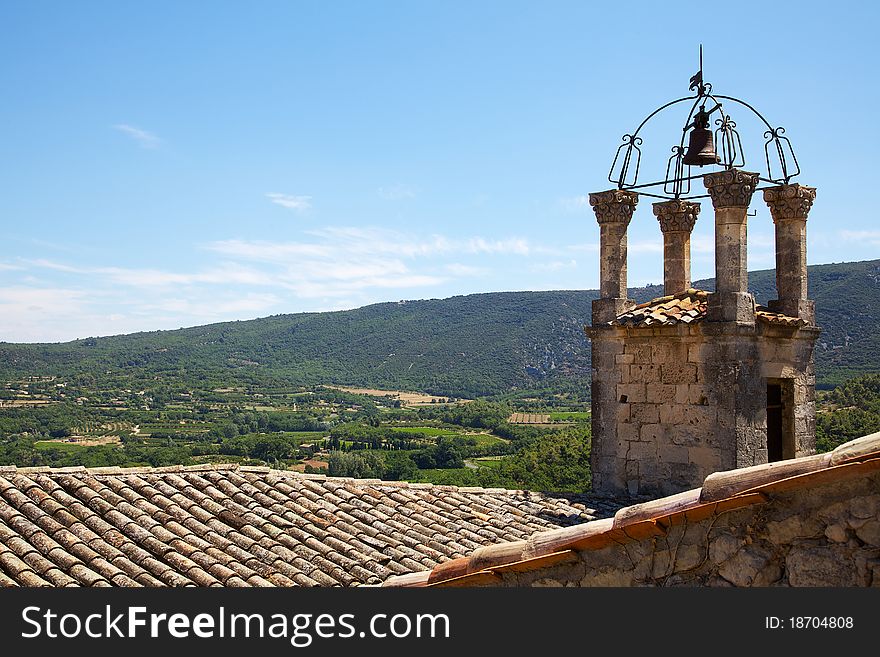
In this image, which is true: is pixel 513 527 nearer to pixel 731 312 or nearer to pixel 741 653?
pixel 731 312

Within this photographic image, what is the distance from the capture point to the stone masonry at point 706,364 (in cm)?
916

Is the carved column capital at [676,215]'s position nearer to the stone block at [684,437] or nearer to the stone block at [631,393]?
the stone block at [631,393]

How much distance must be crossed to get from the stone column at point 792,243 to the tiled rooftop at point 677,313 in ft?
0.83

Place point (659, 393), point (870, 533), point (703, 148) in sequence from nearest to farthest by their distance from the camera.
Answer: point (870, 533), point (659, 393), point (703, 148)

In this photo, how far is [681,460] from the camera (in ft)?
30.8

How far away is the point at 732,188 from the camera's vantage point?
30.7 ft

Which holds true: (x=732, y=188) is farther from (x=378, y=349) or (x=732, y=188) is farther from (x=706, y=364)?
(x=378, y=349)

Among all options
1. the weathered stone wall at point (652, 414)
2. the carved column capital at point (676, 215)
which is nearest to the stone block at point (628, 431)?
the weathered stone wall at point (652, 414)

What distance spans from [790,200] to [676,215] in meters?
1.42

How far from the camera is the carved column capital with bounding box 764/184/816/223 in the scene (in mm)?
9891

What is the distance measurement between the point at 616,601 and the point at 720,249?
637 cm

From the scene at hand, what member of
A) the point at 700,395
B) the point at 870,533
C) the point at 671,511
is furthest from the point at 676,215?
the point at 870,533

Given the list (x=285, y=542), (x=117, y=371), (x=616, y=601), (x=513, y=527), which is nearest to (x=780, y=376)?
(x=513, y=527)

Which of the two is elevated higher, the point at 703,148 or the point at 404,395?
the point at 703,148
